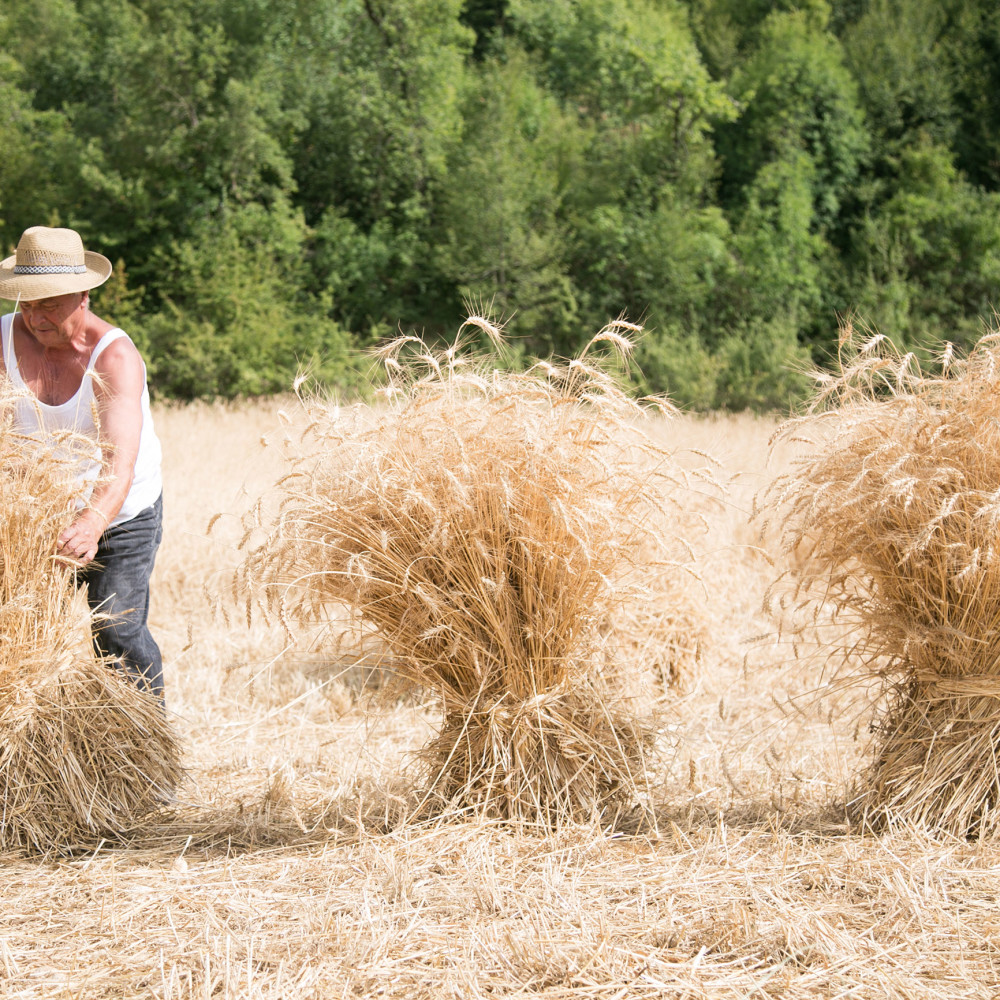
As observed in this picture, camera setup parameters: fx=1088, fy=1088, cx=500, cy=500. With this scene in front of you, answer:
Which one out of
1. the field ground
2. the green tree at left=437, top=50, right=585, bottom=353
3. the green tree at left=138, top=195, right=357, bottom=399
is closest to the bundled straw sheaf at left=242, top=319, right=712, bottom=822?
the field ground

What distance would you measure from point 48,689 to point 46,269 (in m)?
1.23

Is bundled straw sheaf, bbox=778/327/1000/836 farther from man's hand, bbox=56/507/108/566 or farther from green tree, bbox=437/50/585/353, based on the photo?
green tree, bbox=437/50/585/353

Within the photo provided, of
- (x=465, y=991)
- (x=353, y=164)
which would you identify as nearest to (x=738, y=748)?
(x=465, y=991)

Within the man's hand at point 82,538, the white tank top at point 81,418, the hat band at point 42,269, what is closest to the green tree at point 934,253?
the white tank top at point 81,418

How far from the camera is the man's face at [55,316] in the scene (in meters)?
3.22

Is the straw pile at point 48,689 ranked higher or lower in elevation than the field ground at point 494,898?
higher

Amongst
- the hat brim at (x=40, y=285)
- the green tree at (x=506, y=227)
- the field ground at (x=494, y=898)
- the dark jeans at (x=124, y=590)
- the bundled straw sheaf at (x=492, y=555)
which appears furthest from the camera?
the green tree at (x=506, y=227)

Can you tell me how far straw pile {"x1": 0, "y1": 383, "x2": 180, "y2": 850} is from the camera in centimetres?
303

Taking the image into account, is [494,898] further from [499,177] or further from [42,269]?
[499,177]

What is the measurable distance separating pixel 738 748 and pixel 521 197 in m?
17.5

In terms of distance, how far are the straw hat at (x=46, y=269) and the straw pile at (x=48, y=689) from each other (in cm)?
29

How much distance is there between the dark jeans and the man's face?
1.93 feet

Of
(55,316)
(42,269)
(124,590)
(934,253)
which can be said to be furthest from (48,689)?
(934,253)

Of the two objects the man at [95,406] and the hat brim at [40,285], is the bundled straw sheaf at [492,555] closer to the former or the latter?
the man at [95,406]
